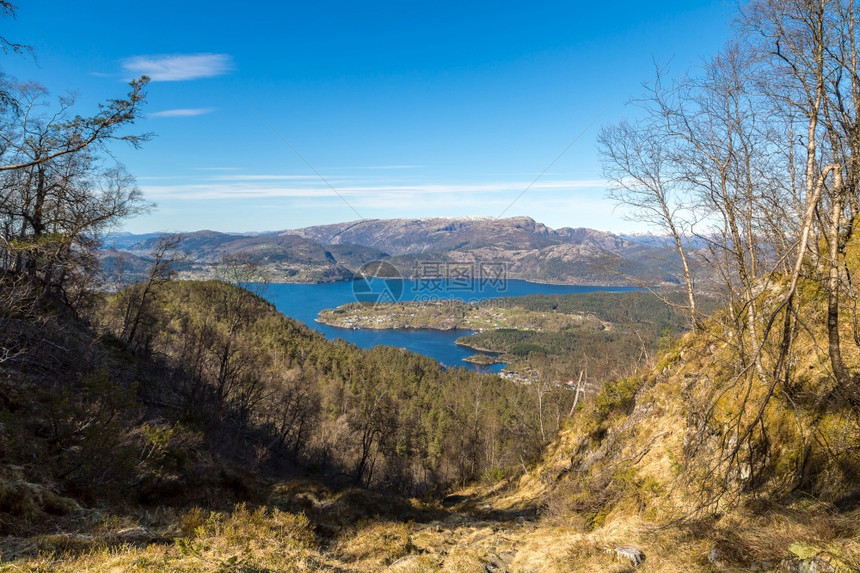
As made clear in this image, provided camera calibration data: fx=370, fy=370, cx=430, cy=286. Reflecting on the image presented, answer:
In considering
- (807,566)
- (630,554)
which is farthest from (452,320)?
(807,566)

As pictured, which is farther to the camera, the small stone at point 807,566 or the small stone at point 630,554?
the small stone at point 630,554

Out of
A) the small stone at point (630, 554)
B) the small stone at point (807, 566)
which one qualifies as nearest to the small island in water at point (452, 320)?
the small stone at point (630, 554)

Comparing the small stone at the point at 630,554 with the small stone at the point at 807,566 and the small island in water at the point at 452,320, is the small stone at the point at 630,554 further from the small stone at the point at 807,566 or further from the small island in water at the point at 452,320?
the small island in water at the point at 452,320

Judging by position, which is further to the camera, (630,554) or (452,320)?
(452,320)

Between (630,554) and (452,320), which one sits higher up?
(630,554)

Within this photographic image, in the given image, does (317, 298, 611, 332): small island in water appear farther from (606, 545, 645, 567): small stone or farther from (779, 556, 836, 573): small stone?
(779, 556, 836, 573): small stone

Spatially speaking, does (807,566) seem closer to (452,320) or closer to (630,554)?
(630,554)

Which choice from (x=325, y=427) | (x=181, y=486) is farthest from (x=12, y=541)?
(x=325, y=427)

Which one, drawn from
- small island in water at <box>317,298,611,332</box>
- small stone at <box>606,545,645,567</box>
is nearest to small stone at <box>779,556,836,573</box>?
small stone at <box>606,545,645,567</box>

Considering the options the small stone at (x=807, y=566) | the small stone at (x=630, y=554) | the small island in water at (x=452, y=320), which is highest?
the small stone at (x=807, y=566)

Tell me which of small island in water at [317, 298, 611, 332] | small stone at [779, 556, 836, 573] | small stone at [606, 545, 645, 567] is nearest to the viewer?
small stone at [779, 556, 836, 573]

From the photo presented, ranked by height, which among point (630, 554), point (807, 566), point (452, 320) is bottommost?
point (452, 320)

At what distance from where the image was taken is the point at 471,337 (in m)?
157

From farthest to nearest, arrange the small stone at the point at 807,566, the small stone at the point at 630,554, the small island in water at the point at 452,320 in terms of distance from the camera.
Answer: the small island in water at the point at 452,320
the small stone at the point at 630,554
the small stone at the point at 807,566
